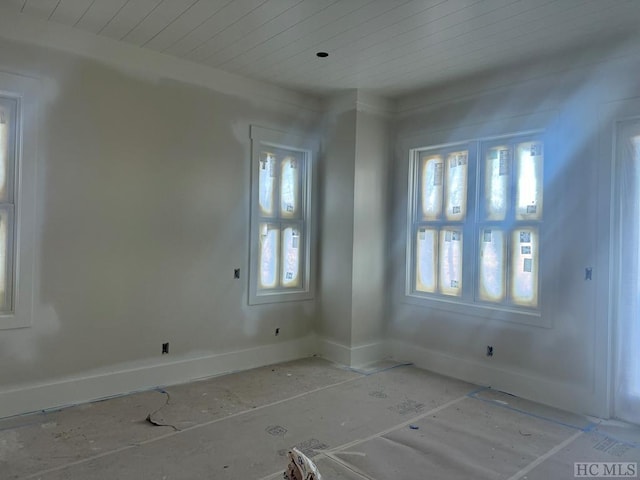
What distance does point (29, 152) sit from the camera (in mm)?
3201

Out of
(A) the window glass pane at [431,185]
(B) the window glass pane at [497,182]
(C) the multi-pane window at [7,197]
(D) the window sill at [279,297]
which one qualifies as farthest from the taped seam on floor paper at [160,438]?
(B) the window glass pane at [497,182]

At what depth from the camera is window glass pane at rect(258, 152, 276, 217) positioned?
15.0 ft

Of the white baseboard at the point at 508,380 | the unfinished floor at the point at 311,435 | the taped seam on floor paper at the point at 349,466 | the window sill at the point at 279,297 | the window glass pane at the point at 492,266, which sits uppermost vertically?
the window glass pane at the point at 492,266

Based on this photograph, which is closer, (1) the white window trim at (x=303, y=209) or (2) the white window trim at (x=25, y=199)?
(2) the white window trim at (x=25, y=199)

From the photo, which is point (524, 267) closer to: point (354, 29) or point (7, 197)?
point (354, 29)

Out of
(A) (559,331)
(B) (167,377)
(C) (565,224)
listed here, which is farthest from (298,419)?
(C) (565,224)

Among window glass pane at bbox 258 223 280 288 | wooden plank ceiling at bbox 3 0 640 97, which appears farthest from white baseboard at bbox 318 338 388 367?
wooden plank ceiling at bbox 3 0 640 97

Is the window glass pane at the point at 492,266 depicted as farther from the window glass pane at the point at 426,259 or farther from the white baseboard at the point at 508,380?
the white baseboard at the point at 508,380

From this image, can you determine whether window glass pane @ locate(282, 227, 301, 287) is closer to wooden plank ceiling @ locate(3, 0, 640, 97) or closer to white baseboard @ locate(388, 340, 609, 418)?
white baseboard @ locate(388, 340, 609, 418)

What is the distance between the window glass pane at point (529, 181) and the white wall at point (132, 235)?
2.39 meters

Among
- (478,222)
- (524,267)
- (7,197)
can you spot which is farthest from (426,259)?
(7,197)

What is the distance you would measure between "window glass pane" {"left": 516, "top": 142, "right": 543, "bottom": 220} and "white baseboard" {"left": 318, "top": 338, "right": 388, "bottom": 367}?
201 cm

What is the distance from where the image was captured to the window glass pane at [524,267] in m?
3.83

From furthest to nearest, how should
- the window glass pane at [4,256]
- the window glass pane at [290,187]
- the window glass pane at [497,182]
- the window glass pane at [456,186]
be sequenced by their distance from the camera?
the window glass pane at [290,187] → the window glass pane at [456,186] → the window glass pane at [497,182] → the window glass pane at [4,256]
